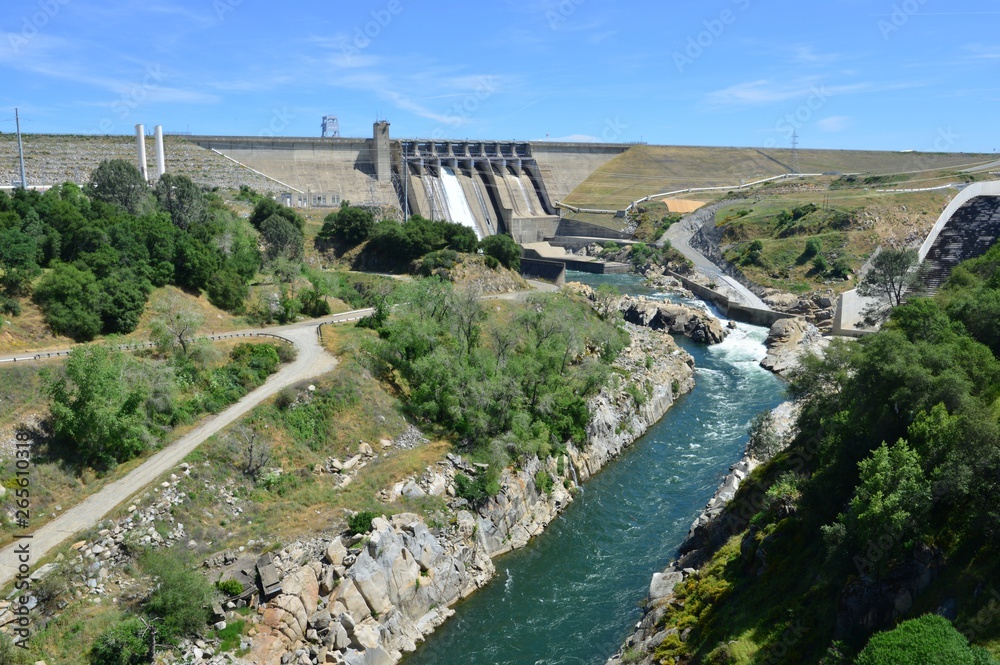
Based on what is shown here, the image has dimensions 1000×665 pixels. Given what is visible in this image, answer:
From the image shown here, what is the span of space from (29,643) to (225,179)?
63030 mm

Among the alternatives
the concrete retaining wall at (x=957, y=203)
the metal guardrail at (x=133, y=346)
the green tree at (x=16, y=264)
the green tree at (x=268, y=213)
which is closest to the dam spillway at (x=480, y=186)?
the green tree at (x=268, y=213)

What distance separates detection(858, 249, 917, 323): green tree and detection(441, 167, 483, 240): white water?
46.6 meters

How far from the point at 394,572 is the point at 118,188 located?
1430 inches

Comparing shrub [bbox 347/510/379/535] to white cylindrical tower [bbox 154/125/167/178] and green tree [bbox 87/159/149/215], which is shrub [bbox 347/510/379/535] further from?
white cylindrical tower [bbox 154/125/167/178]

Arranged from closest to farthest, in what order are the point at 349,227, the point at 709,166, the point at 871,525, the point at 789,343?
the point at 871,525 < the point at 789,343 < the point at 349,227 < the point at 709,166

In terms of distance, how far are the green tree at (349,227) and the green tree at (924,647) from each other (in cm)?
5184

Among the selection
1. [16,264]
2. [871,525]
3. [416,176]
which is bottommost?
[871,525]

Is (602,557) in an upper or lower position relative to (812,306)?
lower

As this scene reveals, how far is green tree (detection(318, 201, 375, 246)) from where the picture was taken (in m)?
61.0

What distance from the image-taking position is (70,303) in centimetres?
3241

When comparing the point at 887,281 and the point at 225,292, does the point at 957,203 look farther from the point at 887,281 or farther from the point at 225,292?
the point at 225,292

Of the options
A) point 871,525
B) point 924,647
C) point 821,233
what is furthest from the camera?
point 821,233

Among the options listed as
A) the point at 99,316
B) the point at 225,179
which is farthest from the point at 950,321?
the point at 225,179

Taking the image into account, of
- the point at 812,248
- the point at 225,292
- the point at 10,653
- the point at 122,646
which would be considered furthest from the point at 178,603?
the point at 812,248
